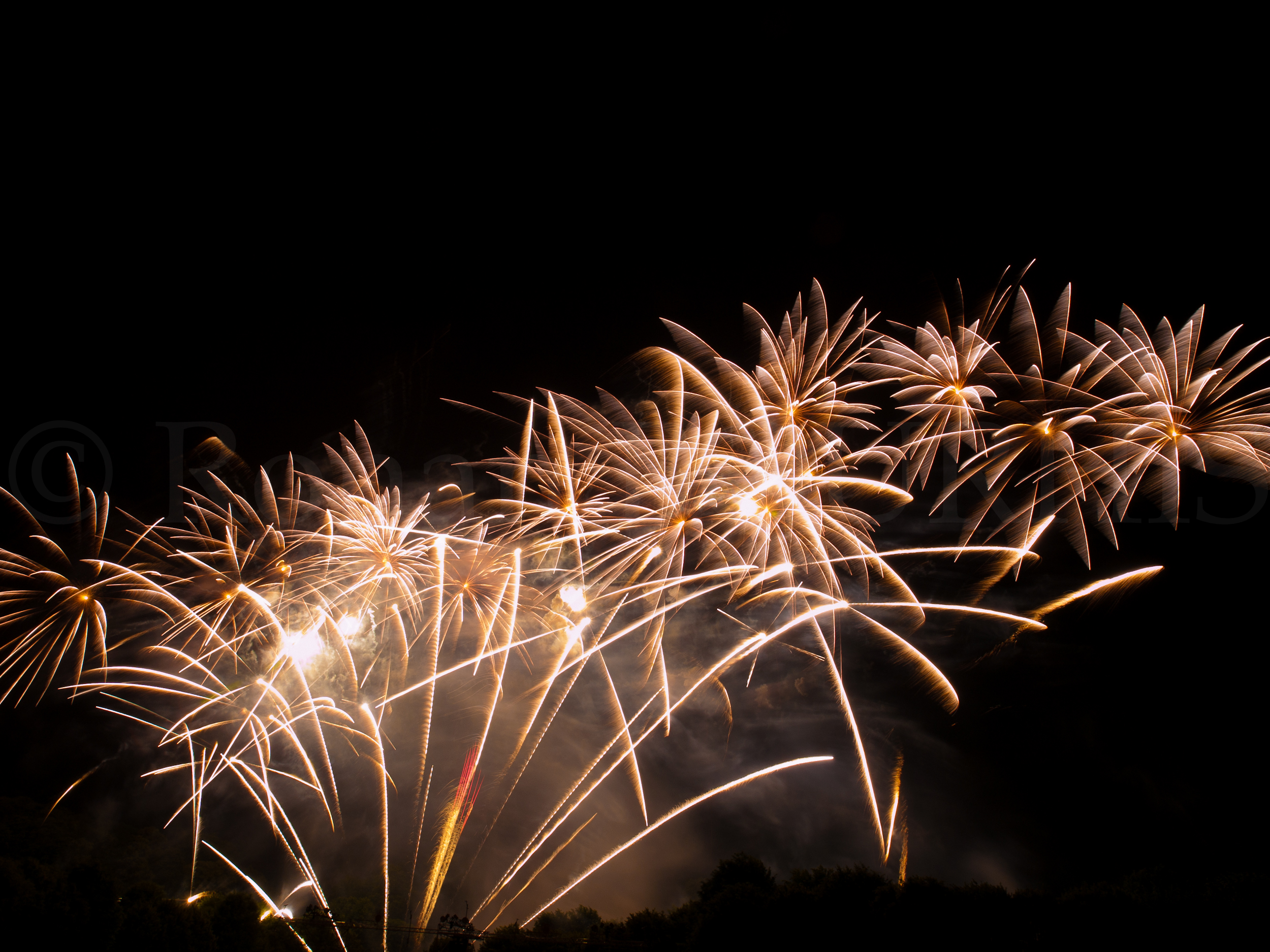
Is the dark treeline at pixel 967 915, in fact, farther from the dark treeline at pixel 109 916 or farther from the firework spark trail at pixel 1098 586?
the dark treeline at pixel 109 916

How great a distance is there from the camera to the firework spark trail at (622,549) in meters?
12.5

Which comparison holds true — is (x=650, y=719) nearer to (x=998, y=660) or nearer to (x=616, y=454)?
(x=616, y=454)

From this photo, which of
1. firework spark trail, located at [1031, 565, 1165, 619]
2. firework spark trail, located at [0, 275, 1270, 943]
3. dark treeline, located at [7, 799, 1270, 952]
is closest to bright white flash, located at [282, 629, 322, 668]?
firework spark trail, located at [0, 275, 1270, 943]

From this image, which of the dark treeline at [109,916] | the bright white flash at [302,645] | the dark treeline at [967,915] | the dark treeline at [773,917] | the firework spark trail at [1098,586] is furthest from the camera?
the firework spark trail at [1098,586]

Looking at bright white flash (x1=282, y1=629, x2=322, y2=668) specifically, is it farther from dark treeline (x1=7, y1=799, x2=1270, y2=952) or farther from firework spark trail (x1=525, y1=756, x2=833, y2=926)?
firework spark trail (x1=525, y1=756, x2=833, y2=926)

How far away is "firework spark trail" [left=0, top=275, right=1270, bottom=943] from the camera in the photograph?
12492 mm

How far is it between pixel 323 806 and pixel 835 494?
23.8 meters

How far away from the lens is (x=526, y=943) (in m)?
16.7

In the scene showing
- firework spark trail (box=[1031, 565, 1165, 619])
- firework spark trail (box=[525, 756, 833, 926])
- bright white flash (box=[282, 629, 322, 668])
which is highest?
bright white flash (box=[282, 629, 322, 668])

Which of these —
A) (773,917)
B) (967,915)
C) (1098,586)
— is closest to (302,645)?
(773,917)

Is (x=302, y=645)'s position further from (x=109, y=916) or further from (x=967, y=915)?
(x=967, y=915)

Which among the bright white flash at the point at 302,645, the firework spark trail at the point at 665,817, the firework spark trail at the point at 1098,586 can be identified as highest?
the bright white flash at the point at 302,645

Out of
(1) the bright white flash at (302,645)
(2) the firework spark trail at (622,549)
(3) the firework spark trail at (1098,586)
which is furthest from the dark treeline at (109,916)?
(3) the firework spark trail at (1098,586)

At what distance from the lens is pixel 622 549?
14969 mm
